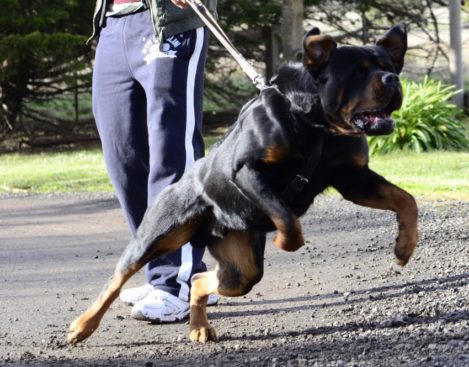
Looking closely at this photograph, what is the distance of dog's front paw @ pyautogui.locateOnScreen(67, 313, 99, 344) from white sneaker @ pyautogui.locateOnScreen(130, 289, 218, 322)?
519mm

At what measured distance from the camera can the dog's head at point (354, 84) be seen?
14.3 ft

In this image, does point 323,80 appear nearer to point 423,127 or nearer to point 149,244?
point 149,244

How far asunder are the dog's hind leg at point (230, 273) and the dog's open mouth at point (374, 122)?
3.25ft

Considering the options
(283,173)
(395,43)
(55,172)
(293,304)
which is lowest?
(55,172)

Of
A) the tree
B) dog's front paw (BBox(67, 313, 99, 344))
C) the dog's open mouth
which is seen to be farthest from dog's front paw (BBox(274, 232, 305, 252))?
the tree

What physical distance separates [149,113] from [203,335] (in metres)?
1.35

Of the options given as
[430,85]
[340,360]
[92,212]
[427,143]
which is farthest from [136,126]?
[430,85]

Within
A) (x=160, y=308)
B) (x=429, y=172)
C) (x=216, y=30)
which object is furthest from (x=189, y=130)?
(x=429, y=172)

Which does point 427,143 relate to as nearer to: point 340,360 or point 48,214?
point 48,214

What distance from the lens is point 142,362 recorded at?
474cm

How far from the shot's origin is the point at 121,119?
583 cm

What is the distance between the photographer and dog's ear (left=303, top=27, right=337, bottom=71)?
14.7 ft

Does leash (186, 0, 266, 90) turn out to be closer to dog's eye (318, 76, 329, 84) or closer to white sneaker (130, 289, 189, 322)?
dog's eye (318, 76, 329, 84)

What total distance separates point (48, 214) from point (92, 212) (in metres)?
0.46
